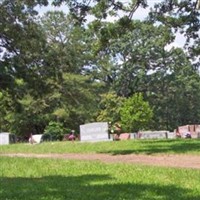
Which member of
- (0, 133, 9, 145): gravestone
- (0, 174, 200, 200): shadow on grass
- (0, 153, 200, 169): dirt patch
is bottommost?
(0, 174, 200, 200): shadow on grass

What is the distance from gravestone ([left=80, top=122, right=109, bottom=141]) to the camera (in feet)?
125

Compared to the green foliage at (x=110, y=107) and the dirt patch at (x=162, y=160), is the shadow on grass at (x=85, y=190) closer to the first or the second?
the dirt patch at (x=162, y=160)

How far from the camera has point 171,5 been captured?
68.7 ft

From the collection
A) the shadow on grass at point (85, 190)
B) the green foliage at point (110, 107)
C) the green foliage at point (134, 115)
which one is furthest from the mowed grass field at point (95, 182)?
the green foliage at point (110, 107)

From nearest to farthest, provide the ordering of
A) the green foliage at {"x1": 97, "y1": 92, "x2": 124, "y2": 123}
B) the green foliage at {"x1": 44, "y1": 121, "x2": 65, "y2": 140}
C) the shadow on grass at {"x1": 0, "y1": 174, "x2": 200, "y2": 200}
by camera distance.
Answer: the shadow on grass at {"x1": 0, "y1": 174, "x2": 200, "y2": 200} → the green foliage at {"x1": 44, "y1": 121, "x2": 65, "y2": 140} → the green foliage at {"x1": 97, "y1": 92, "x2": 124, "y2": 123}

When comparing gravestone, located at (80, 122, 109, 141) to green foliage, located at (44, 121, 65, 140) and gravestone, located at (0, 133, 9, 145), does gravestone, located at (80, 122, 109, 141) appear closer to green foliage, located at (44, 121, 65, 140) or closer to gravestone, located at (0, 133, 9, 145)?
gravestone, located at (0, 133, 9, 145)

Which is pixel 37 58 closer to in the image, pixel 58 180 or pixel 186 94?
pixel 58 180

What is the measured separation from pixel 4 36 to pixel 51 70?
165 inches

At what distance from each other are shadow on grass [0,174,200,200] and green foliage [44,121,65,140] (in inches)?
1626

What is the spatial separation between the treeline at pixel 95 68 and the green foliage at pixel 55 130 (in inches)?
29.7

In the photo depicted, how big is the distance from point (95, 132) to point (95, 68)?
28389mm

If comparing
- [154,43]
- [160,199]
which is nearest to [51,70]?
[160,199]

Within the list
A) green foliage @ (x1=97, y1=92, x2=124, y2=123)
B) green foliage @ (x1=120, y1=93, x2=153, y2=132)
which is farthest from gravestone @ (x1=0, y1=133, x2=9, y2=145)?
green foliage @ (x1=97, y1=92, x2=124, y2=123)

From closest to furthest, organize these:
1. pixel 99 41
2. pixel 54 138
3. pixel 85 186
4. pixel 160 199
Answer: pixel 160 199, pixel 85 186, pixel 99 41, pixel 54 138
